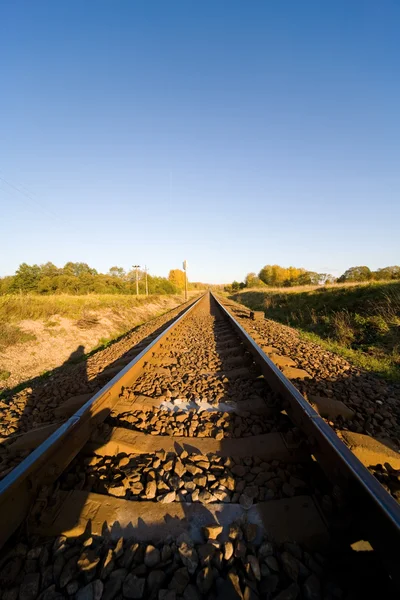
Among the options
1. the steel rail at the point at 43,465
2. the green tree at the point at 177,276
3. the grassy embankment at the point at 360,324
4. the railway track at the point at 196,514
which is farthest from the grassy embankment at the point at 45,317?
the green tree at the point at 177,276

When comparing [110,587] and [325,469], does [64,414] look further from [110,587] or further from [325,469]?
[325,469]

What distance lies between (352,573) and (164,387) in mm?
2362

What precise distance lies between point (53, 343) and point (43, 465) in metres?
7.53

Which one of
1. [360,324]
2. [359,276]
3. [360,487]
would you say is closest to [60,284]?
[360,324]

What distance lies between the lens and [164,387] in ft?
10.6

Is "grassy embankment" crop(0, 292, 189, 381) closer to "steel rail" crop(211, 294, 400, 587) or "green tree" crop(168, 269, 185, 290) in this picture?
"steel rail" crop(211, 294, 400, 587)

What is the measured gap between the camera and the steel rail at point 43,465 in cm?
127

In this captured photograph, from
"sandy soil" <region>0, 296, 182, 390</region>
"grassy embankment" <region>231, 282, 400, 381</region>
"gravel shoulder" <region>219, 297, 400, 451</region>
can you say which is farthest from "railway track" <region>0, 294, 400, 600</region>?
"sandy soil" <region>0, 296, 182, 390</region>

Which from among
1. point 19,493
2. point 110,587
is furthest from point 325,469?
point 19,493

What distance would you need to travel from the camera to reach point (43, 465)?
153cm

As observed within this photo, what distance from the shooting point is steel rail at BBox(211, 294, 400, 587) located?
1044 millimetres

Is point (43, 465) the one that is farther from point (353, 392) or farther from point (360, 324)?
point (360, 324)

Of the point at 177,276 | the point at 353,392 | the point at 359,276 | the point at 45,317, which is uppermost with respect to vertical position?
the point at 177,276

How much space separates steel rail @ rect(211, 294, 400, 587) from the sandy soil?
5929 mm
